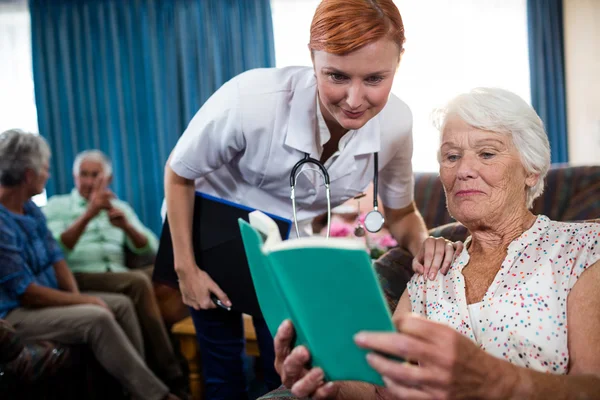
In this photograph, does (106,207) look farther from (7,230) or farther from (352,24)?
(352,24)

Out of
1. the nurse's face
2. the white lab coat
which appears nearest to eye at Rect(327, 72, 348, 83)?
the nurse's face

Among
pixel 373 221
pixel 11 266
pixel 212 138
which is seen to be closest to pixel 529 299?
pixel 373 221

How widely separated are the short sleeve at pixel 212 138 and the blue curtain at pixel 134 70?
10.1 ft

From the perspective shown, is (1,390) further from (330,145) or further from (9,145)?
(330,145)

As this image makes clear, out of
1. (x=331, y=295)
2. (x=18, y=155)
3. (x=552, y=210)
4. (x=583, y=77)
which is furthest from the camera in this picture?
(x=583, y=77)

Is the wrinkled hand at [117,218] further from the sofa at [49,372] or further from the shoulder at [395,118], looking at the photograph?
the shoulder at [395,118]

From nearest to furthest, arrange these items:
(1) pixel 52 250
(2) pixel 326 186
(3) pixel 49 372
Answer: (2) pixel 326 186 → (3) pixel 49 372 → (1) pixel 52 250

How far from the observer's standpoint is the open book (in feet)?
2.42

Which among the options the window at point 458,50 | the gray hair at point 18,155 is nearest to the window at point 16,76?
the gray hair at point 18,155

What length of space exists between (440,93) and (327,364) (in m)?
3.75

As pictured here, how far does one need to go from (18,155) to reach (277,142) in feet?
5.73

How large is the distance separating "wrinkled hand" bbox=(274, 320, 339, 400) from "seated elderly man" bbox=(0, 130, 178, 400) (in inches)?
75.5

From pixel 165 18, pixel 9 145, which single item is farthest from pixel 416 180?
Answer: pixel 165 18

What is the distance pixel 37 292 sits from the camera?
103 inches
